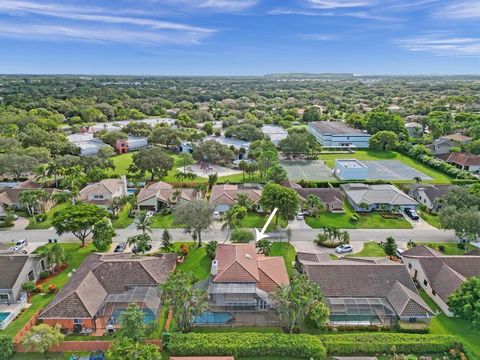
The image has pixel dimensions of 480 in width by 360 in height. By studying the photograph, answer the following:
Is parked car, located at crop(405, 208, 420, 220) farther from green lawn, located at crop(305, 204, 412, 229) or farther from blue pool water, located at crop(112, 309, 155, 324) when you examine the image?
blue pool water, located at crop(112, 309, 155, 324)

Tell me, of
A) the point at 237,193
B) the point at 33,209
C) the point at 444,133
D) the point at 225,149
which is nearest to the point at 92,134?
the point at 225,149

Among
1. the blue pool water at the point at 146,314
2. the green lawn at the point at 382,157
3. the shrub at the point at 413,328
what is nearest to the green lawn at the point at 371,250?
the shrub at the point at 413,328

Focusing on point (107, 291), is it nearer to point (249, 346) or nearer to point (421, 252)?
point (249, 346)

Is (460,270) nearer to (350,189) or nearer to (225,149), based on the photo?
(350,189)

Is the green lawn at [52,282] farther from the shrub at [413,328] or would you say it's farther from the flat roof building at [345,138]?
the flat roof building at [345,138]

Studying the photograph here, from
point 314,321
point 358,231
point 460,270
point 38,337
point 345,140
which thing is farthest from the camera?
point 345,140

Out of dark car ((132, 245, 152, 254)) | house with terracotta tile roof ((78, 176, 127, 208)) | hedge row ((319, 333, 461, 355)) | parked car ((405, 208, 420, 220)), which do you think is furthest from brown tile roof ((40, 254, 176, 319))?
parked car ((405, 208, 420, 220))
